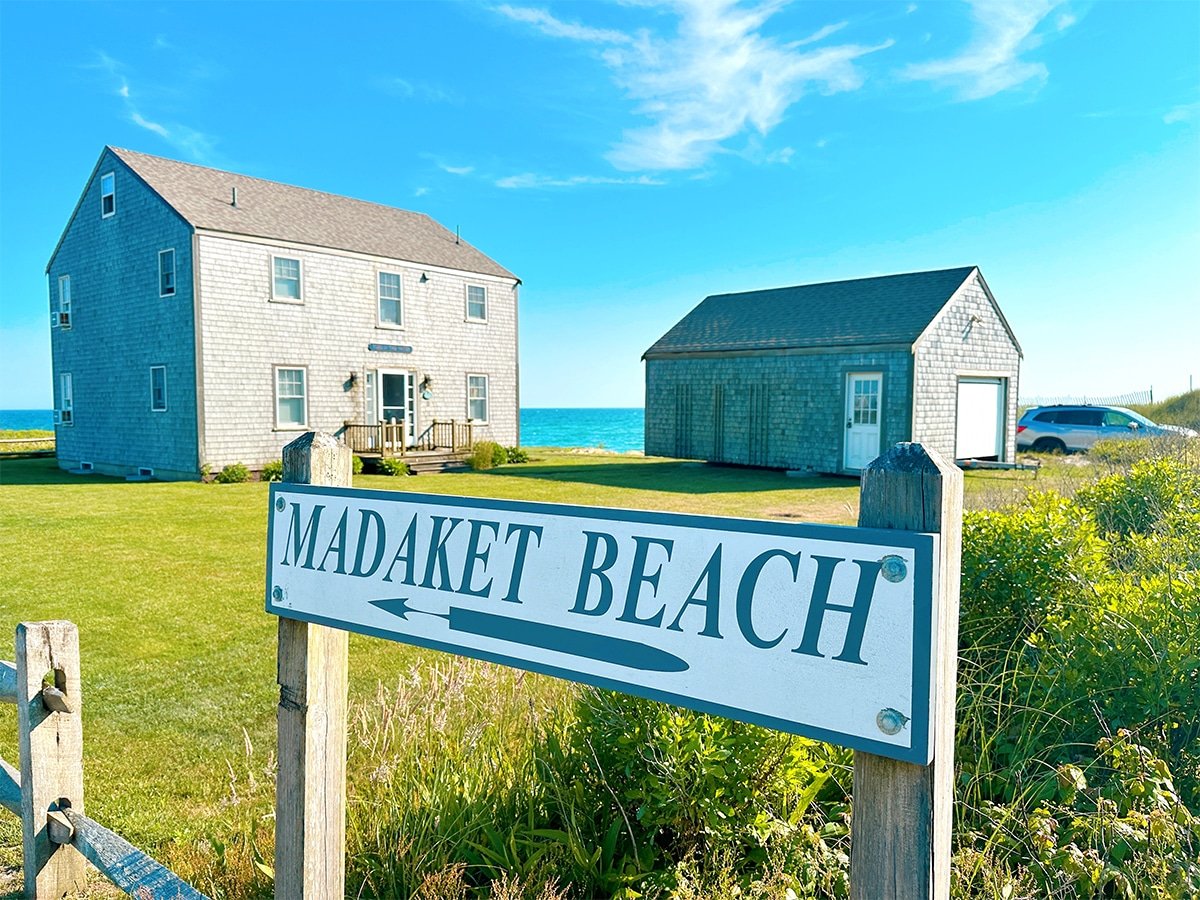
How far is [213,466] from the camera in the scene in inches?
743

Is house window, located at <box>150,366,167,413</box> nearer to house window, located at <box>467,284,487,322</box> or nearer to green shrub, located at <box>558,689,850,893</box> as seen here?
house window, located at <box>467,284,487,322</box>

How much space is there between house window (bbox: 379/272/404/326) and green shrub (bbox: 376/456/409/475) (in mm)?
4297

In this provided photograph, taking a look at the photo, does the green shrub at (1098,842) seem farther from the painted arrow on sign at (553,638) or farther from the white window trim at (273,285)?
the white window trim at (273,285)

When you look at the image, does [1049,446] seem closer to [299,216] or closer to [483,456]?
[483,456]

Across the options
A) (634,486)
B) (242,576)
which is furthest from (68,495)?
(634,486)

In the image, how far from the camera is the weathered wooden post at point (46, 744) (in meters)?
3.13

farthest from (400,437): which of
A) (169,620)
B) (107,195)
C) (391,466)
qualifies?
(169,620)

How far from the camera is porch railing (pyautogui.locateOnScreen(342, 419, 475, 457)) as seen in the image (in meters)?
21.4

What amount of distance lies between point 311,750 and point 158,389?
2067 cm

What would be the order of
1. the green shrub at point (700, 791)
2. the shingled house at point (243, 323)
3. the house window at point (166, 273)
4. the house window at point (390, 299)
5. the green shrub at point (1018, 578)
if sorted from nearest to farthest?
1. the green shrub at point (700, 791)
2. the green shrub at point (1018, 578)
3. the shingled house at point (243, 323)
4. the house window at point (166, 273)
5. the house window at point (390, 299)

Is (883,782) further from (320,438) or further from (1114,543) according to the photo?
(1114,543)

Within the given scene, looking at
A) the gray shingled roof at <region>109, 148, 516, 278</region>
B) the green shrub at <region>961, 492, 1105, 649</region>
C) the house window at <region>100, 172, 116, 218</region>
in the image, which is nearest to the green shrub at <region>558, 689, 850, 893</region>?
the green shrub at <region>961, 492, 1105, 649</region>

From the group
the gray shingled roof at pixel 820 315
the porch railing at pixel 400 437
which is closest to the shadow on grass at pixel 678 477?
the porch railing at pixel 400 437

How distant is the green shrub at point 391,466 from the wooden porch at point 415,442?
1.29 ft
